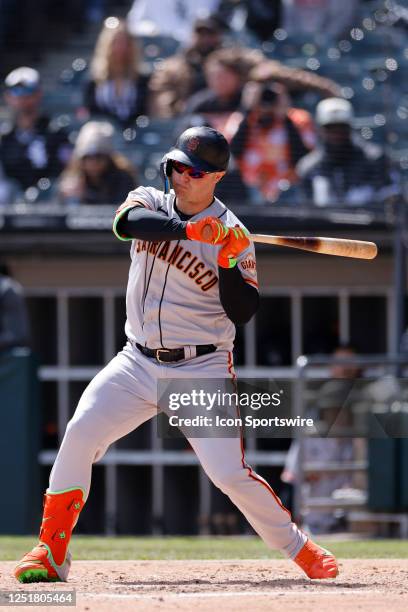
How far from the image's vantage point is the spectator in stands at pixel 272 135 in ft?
35.0

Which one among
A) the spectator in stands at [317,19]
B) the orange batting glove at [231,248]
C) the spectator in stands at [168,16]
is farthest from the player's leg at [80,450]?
the spectator in stands at [317,19]

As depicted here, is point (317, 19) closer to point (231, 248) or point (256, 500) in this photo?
point (231, 248)

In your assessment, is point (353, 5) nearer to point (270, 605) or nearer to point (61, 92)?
point (61, 92)

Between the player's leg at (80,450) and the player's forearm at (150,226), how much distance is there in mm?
488

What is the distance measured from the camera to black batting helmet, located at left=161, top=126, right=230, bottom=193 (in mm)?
4518

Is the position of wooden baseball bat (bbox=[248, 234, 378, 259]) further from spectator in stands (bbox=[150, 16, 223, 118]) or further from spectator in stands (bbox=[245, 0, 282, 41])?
spectator in stands (bbox=[245, 0, 282, 41])

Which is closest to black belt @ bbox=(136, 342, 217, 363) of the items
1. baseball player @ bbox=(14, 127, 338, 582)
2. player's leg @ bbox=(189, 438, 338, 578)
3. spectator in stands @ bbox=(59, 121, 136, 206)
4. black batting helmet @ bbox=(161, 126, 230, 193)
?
baseball player @ bbox=(14, 127, 338, 582)

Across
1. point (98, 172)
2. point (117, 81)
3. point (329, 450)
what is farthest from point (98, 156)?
point (329, 450)

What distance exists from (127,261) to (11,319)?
194 centimetres

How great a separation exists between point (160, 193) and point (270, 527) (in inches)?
49.7

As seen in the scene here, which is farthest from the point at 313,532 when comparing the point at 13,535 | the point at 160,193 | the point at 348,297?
the point at 160,193

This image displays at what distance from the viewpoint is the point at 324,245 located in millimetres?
4672

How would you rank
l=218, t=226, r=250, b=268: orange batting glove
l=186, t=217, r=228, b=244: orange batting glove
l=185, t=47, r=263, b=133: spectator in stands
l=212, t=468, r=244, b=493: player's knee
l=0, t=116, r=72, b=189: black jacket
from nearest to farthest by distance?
1. l=186, t=217, r=228, b=244: orange batting glove
2. l=218, t=226, r=250, b=268: orange batting glove
3. l=212, t=468, r=244, b=493: player's knee
4. l=185, t=47, r=263, b=133: spectator in stands
5. l=0, t=116, r=72, b=189: black jacket

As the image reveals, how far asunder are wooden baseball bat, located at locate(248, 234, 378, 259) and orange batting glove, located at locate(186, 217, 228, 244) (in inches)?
10.7
